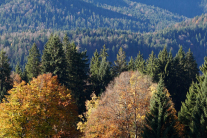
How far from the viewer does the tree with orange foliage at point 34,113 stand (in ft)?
81.0

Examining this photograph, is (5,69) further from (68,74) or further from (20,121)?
(20,121)

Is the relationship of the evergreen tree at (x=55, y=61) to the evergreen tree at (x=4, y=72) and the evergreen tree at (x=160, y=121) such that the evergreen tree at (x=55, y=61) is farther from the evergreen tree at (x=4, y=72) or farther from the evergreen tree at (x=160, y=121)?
the evergreen tree at (x=160, y=121)

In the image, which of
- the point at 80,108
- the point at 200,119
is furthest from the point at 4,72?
the point at 200,119

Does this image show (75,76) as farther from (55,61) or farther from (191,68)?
(191,68)

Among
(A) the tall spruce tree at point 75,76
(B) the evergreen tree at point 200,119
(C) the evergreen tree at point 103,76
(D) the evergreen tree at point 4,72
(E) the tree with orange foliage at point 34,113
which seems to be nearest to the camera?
(E) the tree with orange foliage at point 34,113

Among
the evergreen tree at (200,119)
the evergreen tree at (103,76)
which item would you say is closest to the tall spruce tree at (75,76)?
the evergreen tree at (103,76)

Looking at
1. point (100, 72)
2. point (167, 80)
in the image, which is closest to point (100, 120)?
point (100, 72)

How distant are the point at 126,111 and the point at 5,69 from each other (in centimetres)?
2815

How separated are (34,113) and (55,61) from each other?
52.3 feet

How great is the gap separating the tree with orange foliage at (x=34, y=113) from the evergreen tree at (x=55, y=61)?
A: 29.6ft

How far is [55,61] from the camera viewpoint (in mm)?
40625

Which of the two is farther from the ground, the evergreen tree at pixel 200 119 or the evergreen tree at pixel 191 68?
the evergreen tree at pixel 191 68

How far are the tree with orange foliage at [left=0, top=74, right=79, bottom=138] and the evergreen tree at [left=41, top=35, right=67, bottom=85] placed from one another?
903 centimetres

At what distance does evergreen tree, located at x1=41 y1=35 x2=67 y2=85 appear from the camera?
40812 mm
